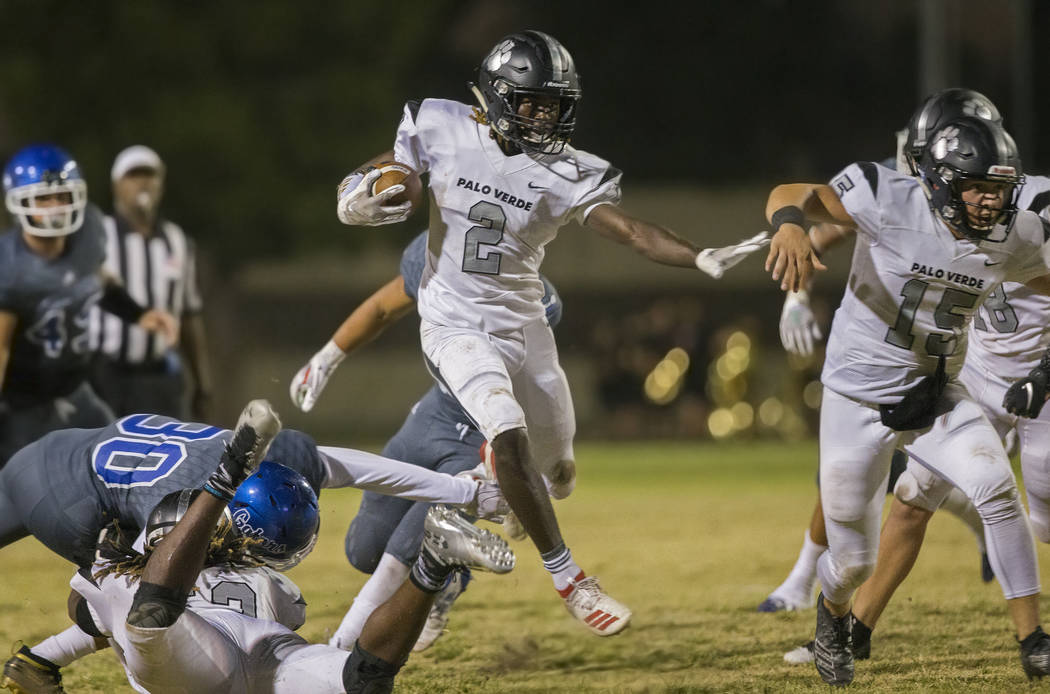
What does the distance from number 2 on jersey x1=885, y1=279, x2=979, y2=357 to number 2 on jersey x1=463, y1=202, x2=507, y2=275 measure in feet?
4.69

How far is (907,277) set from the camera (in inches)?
173

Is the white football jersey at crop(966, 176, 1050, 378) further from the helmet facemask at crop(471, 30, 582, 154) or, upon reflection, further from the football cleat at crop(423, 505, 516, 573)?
the football cleat at crop(423, 505, 516, 573)

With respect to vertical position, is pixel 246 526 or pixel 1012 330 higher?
pixel 1012 330

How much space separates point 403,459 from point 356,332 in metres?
0.65

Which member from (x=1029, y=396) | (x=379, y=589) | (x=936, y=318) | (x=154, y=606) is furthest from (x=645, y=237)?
(x=154, y=606)

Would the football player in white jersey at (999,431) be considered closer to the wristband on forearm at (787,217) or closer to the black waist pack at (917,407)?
the black waist pack at (917,407)

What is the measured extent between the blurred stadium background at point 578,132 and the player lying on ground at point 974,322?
1131 cm

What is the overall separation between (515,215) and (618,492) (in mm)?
7071

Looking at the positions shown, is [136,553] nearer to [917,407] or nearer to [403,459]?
[403,459]

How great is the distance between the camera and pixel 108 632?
377 centimetres

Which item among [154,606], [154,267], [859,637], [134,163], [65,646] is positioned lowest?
[859,637]

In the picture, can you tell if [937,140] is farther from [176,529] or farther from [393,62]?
[393,62]

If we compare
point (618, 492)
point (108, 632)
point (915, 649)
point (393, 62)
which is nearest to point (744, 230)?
point (393, 62)

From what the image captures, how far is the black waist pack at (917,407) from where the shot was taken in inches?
174
